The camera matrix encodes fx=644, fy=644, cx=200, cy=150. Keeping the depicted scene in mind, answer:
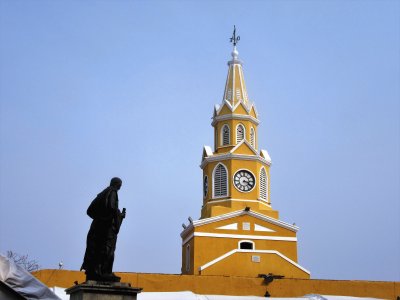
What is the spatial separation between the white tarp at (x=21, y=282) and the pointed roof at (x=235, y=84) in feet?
82.2

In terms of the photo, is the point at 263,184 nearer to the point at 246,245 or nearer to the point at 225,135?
the point at 225,135

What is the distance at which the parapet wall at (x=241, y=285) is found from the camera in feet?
86.7

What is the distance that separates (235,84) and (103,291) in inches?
1077

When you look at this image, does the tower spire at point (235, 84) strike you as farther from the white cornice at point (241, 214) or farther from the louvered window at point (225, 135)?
the white cornice at point (241, 214)

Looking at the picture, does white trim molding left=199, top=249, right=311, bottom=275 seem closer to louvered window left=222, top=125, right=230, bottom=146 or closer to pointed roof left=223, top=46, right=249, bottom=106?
louvered window left=222, top=125, right=230, bottom=146

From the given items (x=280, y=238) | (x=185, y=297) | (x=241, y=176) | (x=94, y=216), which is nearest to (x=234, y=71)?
(x=241, y=176)

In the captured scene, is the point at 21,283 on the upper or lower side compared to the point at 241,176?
lower

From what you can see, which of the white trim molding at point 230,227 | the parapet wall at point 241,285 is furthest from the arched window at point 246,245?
the parapet wall at point 241,285

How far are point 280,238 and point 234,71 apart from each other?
34.5ft

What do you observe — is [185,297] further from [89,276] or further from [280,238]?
[89,276]

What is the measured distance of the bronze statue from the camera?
11.9 m

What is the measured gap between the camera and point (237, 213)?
33.2m

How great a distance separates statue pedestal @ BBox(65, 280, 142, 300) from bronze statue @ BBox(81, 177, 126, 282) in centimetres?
22

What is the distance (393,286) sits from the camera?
29141 millimetres
